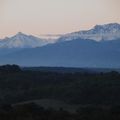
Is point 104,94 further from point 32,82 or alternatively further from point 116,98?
point 32,82

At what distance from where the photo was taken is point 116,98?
68.2m

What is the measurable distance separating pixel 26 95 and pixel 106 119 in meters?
37.5

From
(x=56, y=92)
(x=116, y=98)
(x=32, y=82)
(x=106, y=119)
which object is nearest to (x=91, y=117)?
(x=106, y=119)

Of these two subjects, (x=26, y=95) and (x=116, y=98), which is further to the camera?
(x=26, y=95)

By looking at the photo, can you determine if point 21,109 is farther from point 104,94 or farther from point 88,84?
point 88,84

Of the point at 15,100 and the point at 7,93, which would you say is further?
the point at 7,93

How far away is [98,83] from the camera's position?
78.4m

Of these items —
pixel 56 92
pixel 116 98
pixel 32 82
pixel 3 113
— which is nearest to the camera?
pixel 3 113

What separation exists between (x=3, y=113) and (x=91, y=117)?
517cm

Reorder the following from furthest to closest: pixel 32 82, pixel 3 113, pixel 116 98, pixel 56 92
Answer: pixel 32 82, pixel 56 92, pixel 116 98, pixel 3 113

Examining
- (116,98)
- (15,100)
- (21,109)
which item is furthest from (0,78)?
(21,109)

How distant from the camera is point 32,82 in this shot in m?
87.4

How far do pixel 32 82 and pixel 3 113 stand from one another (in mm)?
48720

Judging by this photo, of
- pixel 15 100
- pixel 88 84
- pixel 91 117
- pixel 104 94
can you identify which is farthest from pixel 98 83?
pixel 91 117
